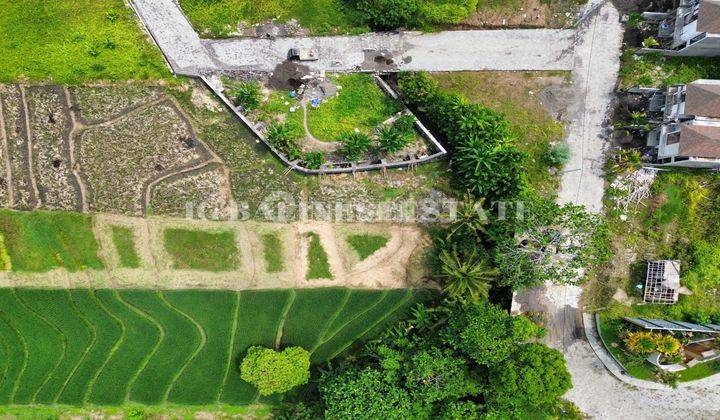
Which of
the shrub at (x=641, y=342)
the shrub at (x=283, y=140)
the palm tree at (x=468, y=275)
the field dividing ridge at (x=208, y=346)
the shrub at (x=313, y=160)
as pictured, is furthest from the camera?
the field dividing ridge at (x=208, y=346)

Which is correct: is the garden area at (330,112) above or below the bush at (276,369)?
above

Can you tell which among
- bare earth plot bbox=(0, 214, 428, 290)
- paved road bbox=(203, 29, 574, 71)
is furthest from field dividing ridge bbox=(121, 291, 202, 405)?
paved road bbox=(203, 29, 574, 71)

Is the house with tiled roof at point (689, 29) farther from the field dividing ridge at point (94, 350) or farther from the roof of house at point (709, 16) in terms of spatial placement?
the field dividing ridge at point (94, 350)

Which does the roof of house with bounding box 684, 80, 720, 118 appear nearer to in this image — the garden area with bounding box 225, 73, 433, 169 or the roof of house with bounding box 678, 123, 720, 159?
the roof of house with bounding box 678, 123, 720, 159

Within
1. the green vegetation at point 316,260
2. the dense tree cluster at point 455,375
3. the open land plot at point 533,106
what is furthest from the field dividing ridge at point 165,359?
the open land plot at point 533,106

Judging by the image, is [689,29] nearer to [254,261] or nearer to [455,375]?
[455,375]

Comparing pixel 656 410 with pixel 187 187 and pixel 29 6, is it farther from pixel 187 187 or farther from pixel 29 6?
pixel 29 6
